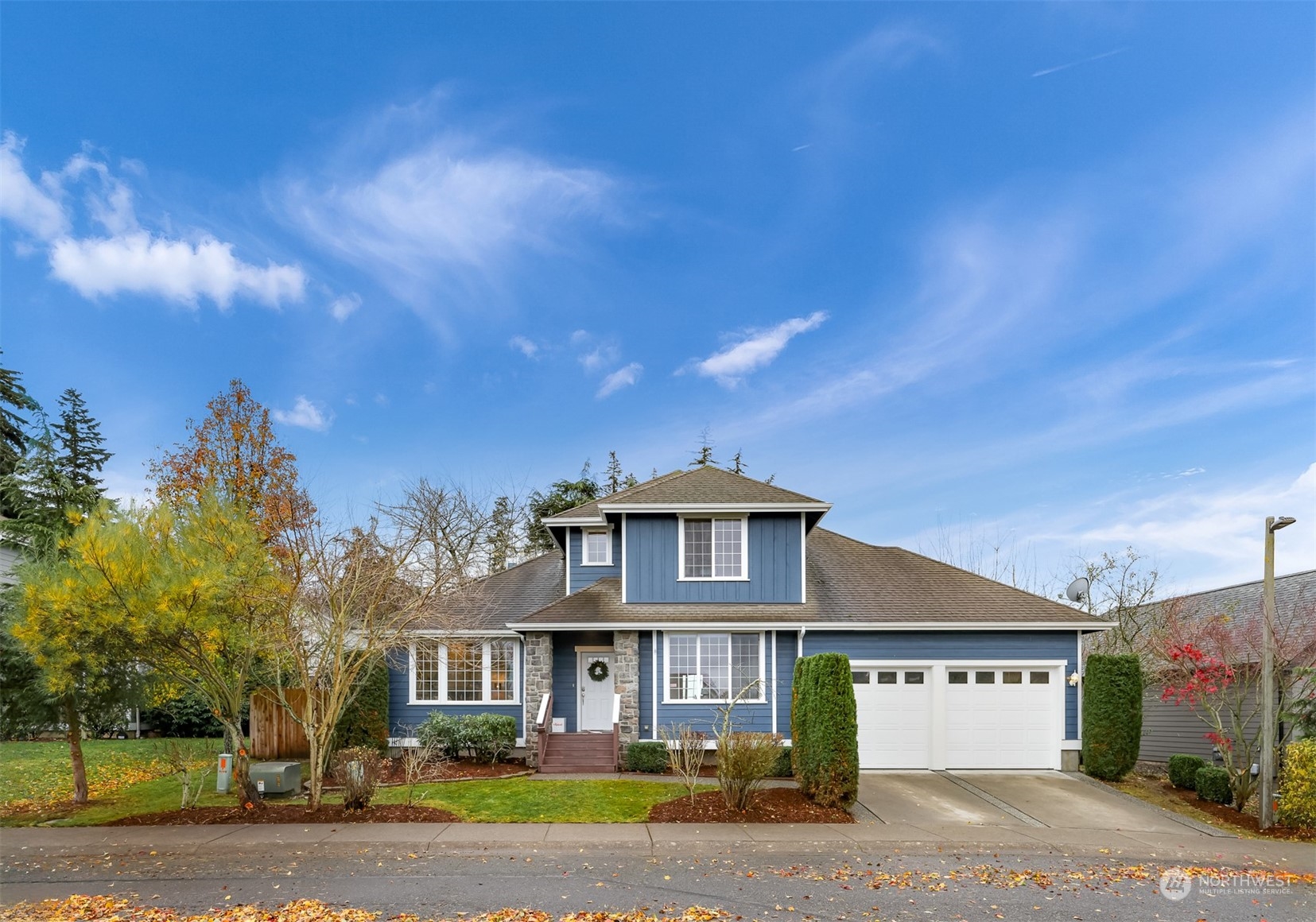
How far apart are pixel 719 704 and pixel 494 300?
10170 millimetres

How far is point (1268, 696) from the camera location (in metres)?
12.1

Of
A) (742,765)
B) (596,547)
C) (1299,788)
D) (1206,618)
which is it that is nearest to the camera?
(742,765)

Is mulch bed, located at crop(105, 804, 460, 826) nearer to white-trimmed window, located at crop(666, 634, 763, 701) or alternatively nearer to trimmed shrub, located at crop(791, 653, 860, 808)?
trimmed shrub, located at crop(791, 653, 860, 808)

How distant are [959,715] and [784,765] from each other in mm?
4023

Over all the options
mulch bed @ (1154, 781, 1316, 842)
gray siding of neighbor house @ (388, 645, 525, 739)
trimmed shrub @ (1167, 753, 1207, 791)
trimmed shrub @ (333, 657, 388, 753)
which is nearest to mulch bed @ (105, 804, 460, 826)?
trimmed shrub @ (333, 657, 388, 753)

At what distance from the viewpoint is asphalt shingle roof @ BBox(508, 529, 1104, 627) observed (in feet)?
53.4

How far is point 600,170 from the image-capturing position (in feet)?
52.9

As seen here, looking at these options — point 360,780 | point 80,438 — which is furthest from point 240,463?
point 360,780

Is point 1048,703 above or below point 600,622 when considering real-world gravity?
below

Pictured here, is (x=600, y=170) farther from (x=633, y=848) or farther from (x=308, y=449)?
(x=308, y=449)

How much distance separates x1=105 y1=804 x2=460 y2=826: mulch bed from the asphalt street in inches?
61.6

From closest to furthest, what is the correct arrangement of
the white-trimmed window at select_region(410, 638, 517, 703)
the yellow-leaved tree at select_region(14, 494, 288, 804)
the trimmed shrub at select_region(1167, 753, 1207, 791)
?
the yellow-leaved tree at select_region(14, 494, 288, 804) < the trimmed shrub at select_region(1167, 753, 1207, 791) < the white-trimmed window at select_region(410, 638, 517, 703)

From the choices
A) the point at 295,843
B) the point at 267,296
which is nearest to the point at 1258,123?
the point at 295,843

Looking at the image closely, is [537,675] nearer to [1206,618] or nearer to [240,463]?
[240,463]
